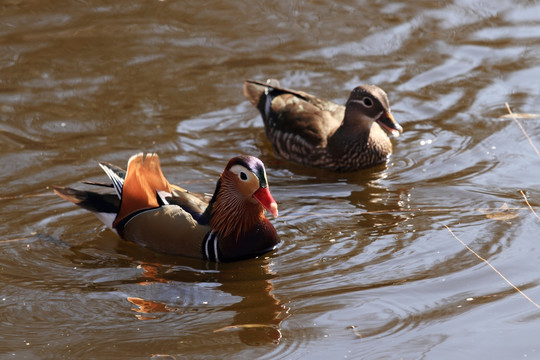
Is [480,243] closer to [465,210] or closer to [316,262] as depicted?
[465,210]

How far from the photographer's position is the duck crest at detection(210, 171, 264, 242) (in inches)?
233

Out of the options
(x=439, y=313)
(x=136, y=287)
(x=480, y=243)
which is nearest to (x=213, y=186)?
(x=136, y=287)

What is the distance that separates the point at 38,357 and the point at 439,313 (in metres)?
2.10

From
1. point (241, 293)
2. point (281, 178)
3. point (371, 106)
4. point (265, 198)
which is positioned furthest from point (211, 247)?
point (371, 106)

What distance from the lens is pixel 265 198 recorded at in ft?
19.0

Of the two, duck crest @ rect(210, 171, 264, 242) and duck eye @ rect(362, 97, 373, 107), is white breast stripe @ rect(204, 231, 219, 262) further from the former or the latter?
duck eye @ rect(362, 97, 373, 107)

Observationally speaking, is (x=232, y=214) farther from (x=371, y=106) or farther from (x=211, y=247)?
(x=371, y=106)

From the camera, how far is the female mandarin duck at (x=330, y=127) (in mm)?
7754

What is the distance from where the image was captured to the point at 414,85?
904cm

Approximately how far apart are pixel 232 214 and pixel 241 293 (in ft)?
2.33

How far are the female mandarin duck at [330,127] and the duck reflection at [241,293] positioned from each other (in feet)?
7.07

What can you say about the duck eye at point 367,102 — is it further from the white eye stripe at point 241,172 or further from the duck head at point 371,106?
the white eye stripe at point 241,172

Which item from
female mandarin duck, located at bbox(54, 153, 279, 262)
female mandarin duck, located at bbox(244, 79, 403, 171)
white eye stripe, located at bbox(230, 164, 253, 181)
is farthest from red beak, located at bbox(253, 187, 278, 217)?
female mandarin duck, located at bbox(244, 79, 403, 171)

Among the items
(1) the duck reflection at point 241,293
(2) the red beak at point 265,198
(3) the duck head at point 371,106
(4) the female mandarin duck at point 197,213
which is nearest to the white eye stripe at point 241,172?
(4) the female mandarin duck at point 197,213
